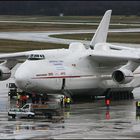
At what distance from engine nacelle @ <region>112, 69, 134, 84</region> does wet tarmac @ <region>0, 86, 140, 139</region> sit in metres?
2.60

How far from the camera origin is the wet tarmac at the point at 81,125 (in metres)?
40.4

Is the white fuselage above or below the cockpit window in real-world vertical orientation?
below

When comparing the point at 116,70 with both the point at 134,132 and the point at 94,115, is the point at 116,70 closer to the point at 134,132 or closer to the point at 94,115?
the point at 94,115

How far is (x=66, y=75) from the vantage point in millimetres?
58344

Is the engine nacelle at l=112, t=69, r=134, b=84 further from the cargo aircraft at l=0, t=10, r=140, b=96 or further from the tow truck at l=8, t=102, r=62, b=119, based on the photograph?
the tow truck at l=8, t=102, r=62, b=119

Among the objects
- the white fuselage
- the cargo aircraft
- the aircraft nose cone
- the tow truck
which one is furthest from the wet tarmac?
the cargo aircraft

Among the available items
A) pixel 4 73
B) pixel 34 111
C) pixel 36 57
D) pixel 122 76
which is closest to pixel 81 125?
pixel 34 111

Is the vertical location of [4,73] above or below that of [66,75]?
above

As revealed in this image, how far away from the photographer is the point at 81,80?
5972 centimetres

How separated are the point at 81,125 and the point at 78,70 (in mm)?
15148

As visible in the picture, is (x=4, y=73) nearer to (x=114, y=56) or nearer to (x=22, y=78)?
(x=22, y=78)

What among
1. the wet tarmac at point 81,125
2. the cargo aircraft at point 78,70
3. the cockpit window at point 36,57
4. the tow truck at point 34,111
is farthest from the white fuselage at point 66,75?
the tow truck at point 34,111

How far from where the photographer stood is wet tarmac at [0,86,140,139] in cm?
4038

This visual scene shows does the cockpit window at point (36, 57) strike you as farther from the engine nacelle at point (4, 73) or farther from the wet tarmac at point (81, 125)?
the engine nacelle at point (4, 73)
